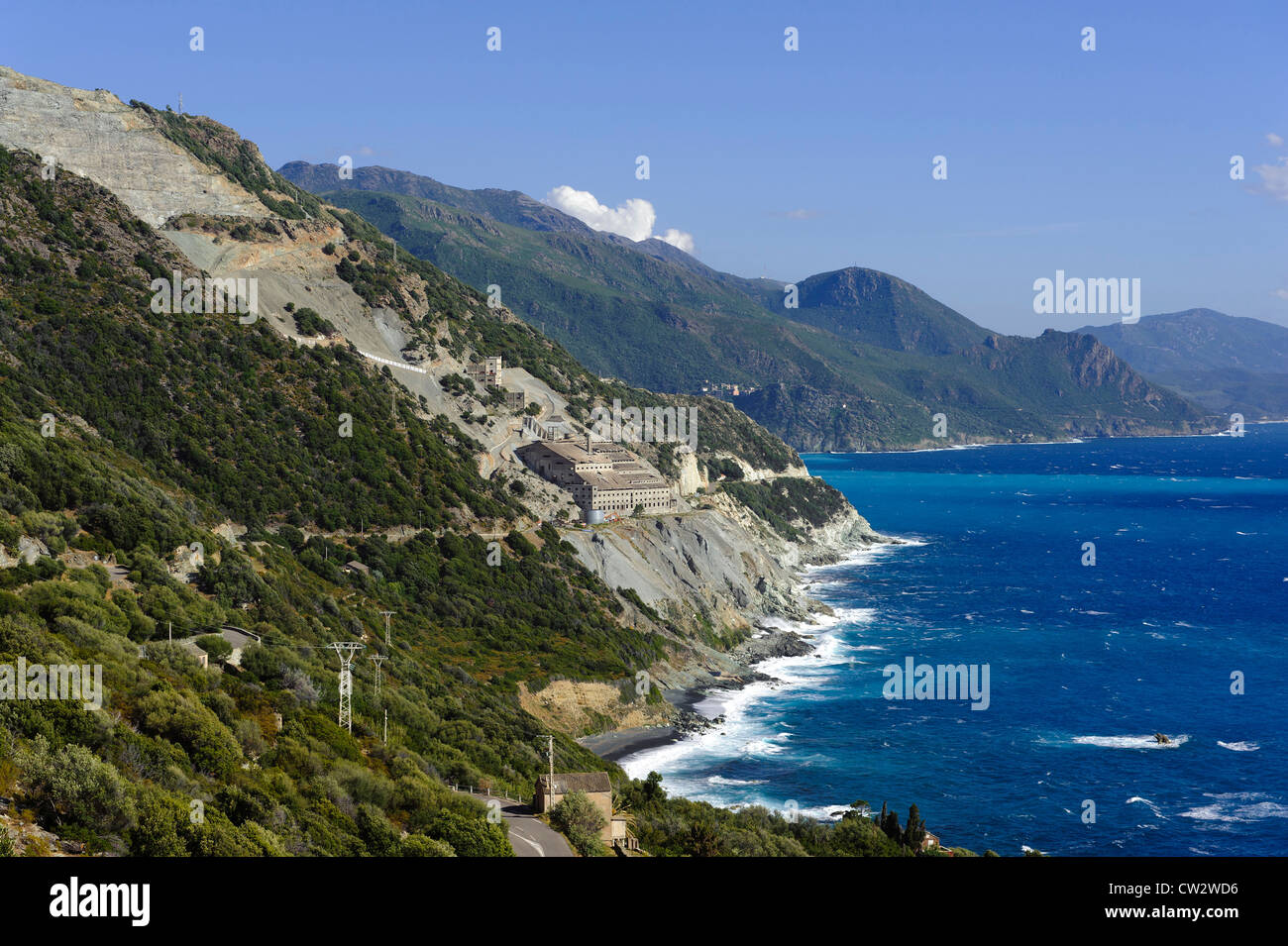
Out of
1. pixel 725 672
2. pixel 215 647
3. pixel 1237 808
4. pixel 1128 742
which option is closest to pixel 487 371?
pixel 725 672

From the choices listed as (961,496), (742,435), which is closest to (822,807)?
(742,435)

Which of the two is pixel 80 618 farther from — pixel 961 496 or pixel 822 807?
pixel 961 496

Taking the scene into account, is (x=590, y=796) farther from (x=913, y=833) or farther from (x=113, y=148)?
(x=113, y=148)

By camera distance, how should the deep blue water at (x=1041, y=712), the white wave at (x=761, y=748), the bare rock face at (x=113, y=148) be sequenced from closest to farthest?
the deep blue water at (x=1041, y=712)
the white wave at (x=761, y=748)
the bare rock face at (x=113, y=148)

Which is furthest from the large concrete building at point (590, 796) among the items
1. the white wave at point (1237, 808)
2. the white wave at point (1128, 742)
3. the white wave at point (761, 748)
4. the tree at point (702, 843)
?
the white wave at point (1128, 742)

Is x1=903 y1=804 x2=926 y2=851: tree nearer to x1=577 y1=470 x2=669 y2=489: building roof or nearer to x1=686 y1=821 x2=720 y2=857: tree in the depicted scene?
x1=686 y1=821 x2=720 y2=857: tree


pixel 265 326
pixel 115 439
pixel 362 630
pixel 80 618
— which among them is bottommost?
pixel 362 630

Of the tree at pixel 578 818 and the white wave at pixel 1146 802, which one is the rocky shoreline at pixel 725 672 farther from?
the tree at pixel 578 818
